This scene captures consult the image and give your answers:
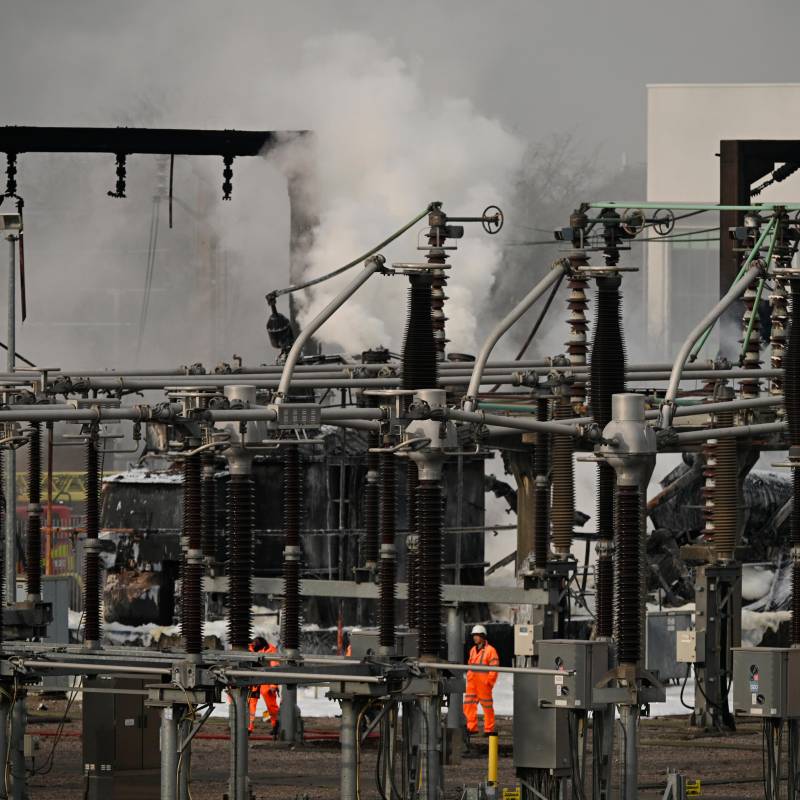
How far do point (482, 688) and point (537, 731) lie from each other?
29.3 ft

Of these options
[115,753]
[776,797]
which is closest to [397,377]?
[115,753]

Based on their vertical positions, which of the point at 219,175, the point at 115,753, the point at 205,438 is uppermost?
the point at 219,175

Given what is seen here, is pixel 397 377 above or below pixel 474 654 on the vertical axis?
above

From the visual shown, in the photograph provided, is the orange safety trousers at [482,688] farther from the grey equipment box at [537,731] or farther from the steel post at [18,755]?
the grey equipment box at [537,731]

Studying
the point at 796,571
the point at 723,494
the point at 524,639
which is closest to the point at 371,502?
the point at 524,639

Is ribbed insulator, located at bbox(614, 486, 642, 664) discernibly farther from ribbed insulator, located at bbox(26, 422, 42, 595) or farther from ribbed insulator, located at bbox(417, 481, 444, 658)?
ribbed insulator, located at bbox(26, 422, 42, 595)

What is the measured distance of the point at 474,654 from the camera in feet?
90.1

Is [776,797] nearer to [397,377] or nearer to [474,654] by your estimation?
[397,377]

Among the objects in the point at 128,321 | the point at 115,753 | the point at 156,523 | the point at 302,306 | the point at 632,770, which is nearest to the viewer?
the point at 632,770

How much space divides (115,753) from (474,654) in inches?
262

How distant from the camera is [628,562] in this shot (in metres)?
17.4

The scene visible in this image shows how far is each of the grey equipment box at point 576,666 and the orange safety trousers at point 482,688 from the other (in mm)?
8942

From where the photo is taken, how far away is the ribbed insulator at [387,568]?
19.0 m

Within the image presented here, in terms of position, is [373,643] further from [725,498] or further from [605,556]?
[725,498]
